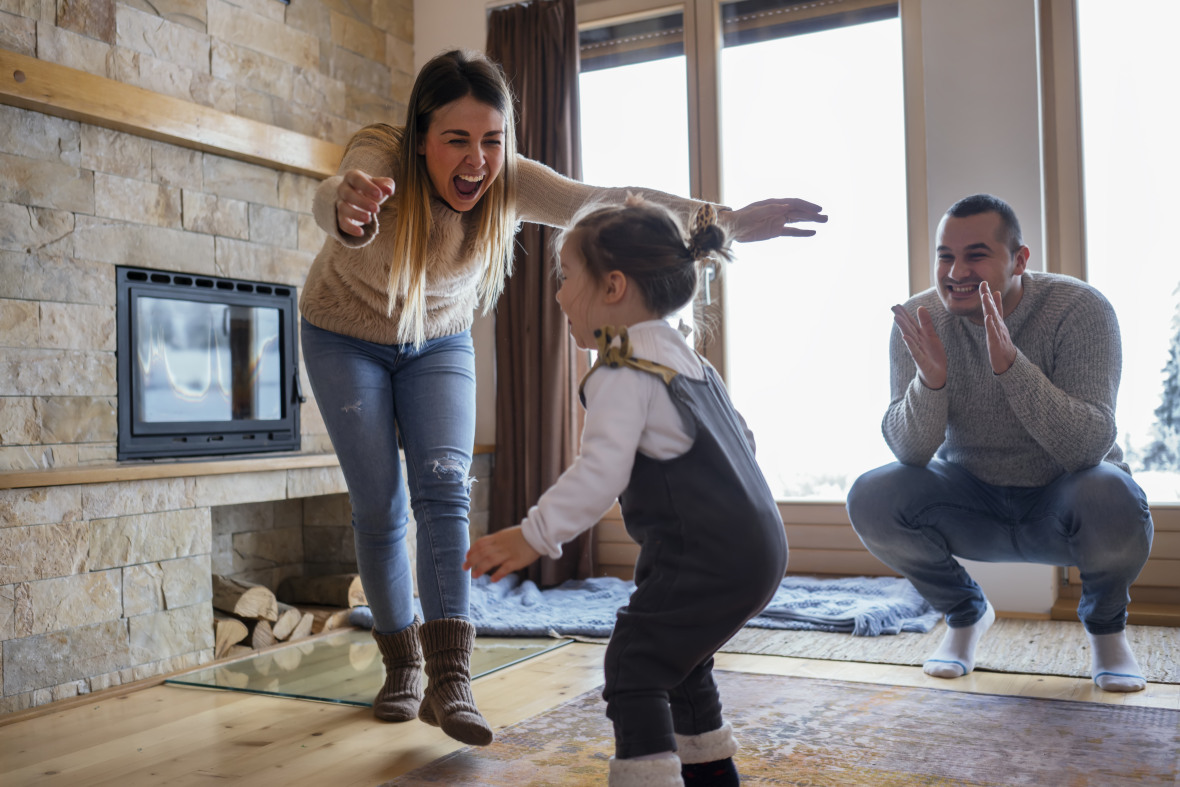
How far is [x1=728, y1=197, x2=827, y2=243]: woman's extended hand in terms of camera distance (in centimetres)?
162

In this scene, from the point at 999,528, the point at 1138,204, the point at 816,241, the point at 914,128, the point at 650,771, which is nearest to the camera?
the point at 650,771

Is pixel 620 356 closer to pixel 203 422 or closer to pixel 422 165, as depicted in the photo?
pixel 422 165

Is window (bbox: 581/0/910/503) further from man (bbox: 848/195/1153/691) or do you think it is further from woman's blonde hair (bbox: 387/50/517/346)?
woman's blonde hair (bbox: 387/50/517/346)

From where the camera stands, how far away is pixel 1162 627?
108 inches

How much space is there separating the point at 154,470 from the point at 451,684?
1.11 metres

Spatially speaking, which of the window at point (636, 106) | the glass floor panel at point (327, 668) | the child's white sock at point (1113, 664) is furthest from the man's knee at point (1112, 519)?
the window at point (636, 106)

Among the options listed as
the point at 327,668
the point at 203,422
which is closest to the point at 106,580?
the point at 327,668

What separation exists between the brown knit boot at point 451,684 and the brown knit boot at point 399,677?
23 cm

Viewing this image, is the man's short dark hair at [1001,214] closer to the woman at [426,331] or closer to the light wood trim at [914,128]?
the woman at [426,331]

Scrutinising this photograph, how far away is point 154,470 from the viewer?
2.42 m

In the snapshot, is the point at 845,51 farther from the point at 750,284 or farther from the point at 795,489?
the point at 795,489

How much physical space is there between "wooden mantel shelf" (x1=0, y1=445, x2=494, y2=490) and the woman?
47 centimetres

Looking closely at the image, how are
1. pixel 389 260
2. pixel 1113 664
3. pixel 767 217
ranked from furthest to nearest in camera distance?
1. pixel 1113 664
2. pixel 389 260
3. pixel 767 217

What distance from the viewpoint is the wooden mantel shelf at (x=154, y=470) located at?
2.18m
